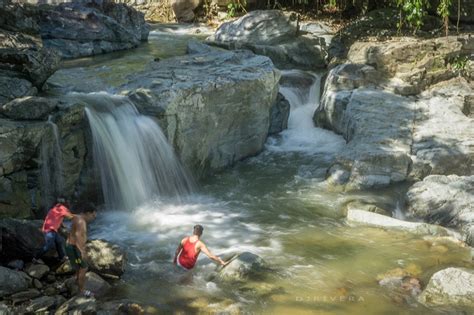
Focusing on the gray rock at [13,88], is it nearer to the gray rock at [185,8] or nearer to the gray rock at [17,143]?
the gray rock at [17,143]

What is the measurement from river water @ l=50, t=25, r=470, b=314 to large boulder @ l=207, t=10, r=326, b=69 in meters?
4.22

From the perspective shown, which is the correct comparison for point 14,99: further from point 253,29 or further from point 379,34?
point 379,34

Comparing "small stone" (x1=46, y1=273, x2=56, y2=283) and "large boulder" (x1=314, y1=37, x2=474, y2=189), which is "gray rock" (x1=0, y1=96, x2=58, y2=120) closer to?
"small stone" (x1=46, y1=273, x2=56, y2=283)

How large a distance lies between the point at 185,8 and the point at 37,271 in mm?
16986

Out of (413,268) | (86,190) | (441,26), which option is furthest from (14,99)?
(441,26)

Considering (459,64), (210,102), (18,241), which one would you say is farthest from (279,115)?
(18,241)

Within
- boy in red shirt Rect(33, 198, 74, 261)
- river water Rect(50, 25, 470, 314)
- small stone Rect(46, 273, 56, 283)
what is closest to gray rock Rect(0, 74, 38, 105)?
river water Rect(50, 25, 470, 314)

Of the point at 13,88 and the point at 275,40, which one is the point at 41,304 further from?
the point at 275,40

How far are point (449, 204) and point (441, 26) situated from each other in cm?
871

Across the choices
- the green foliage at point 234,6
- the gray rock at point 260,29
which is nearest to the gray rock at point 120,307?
the gray rock at point 260,29

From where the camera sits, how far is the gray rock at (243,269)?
24.3 feet

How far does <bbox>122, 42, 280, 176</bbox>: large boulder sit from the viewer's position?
1077cm

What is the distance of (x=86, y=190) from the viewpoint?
9703 millimetres

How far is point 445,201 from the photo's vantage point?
963 cm
